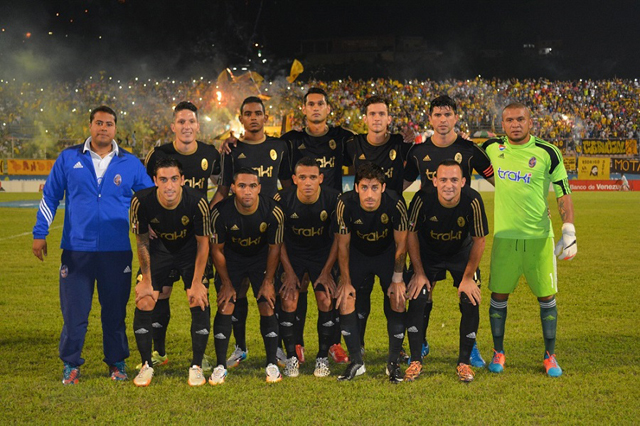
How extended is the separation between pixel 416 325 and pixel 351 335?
0.58 m

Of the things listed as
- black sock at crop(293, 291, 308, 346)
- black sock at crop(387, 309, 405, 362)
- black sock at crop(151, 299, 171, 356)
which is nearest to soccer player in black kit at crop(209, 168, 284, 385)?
black sock at crop(293, 291, 308, 346)

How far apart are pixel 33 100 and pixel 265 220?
38.1m

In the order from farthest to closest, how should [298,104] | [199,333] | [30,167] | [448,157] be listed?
[298,104]
[30,167]
[448,157]
[199,333]

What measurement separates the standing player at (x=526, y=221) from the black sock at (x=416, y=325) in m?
0.71

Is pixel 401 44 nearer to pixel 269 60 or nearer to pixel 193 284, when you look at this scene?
pixel 269 60

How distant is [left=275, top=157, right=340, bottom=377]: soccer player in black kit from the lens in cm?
570

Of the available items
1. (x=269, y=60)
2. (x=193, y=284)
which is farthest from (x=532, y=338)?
(x=269, y=60)

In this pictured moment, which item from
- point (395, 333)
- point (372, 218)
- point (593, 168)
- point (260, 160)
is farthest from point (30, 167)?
point (395, 333)

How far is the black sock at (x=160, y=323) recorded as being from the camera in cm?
607

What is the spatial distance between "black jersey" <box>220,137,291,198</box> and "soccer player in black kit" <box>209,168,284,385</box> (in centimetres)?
61

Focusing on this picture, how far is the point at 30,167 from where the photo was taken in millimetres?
30781

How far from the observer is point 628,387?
5.28 m

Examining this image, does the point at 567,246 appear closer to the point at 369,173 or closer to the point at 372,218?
the point at 372,218

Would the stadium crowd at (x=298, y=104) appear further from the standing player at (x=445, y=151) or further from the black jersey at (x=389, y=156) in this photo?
the standing player at (x=445, y=151)
